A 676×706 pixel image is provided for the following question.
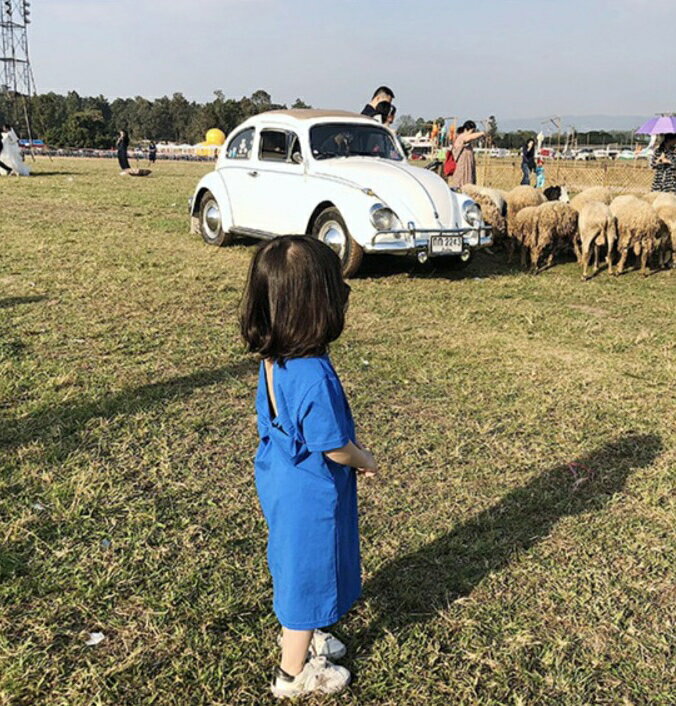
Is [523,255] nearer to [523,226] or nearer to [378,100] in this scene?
[523,226]

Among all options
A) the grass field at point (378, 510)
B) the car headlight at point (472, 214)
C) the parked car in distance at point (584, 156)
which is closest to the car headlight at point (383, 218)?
the car headlight at point (472, 214)

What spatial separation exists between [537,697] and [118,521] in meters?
1.82

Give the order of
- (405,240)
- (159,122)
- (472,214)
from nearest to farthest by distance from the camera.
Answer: (405,240) < (472,214) < (159,122)

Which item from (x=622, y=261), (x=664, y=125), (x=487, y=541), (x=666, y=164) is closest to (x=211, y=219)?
(x=622, y=261)

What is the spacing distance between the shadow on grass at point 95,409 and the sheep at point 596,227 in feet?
18.9

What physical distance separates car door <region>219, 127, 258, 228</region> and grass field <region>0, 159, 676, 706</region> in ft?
9.49

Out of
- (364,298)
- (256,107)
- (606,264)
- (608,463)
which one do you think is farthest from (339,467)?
(256,107)

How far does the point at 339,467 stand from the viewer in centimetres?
185

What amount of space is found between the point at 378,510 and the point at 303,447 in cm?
137

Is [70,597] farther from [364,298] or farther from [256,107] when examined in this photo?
[256,107]

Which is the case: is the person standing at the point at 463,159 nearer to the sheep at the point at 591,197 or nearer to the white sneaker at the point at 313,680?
the sheep at the point at 591,197

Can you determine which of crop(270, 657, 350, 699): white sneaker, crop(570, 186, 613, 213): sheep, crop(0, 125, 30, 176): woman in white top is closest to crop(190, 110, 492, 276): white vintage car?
crop(570, 186, 613, 213): sheep

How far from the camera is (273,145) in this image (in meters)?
8.53

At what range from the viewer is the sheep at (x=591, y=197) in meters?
9.51
